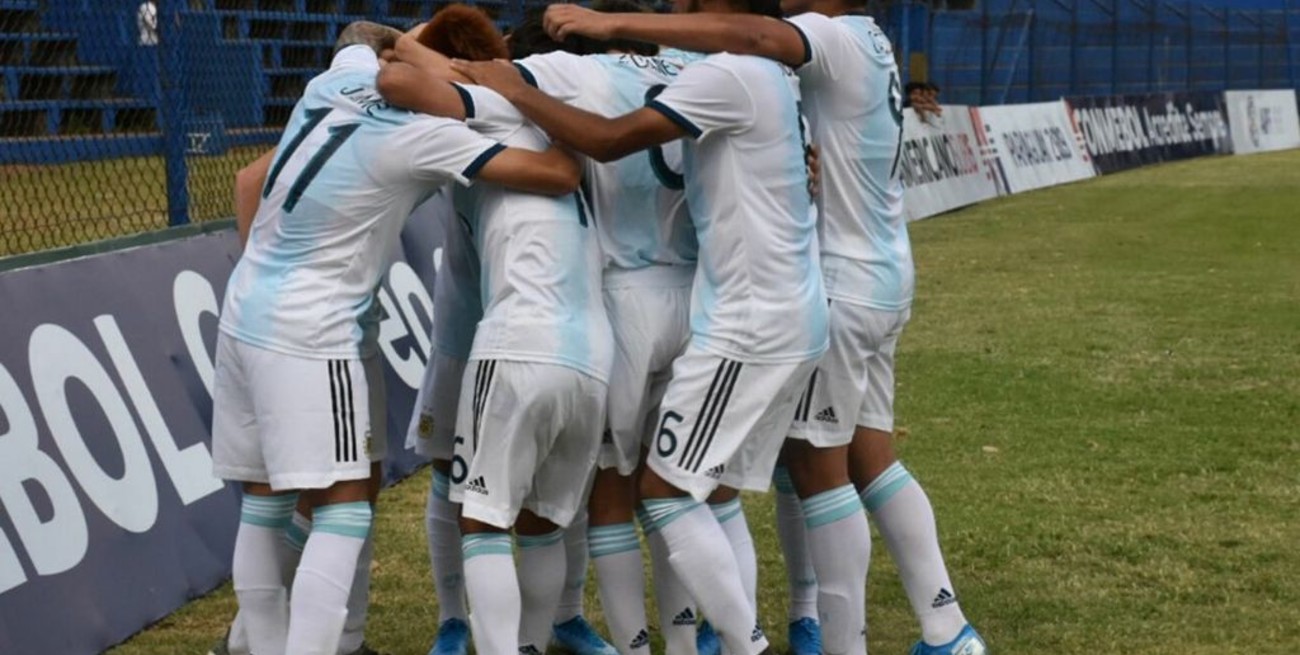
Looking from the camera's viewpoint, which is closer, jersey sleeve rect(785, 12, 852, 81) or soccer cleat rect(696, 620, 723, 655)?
jersey sleeve rect(785, 12, 852, 81)

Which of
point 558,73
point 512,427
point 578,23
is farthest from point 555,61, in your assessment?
point 512,427

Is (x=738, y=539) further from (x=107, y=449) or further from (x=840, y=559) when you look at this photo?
(x=107, y=449)

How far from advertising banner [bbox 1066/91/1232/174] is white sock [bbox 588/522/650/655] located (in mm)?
27304

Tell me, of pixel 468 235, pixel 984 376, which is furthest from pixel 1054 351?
pixel 468 235

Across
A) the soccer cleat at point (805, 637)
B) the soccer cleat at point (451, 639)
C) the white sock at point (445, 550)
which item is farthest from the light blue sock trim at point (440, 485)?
the soccer cleat at point (805, 637)

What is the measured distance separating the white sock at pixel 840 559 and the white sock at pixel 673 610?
0.38 metres

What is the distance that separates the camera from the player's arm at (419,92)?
480cm

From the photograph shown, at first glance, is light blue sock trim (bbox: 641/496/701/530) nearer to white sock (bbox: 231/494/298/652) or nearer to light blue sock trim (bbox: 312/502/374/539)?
light blue sock trim (bbox: 312/502/374/539)

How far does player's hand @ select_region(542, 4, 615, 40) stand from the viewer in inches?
191

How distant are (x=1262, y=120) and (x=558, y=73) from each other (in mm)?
39362

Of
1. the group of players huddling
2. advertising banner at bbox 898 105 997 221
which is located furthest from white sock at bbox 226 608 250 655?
advertising banner at bbox 898 105 997 221

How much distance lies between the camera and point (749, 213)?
4867 millimetres

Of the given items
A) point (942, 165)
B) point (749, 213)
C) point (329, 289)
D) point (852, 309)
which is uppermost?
point (749, 213)

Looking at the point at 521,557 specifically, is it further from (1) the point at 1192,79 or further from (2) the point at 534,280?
(1) the point at 1192,79
